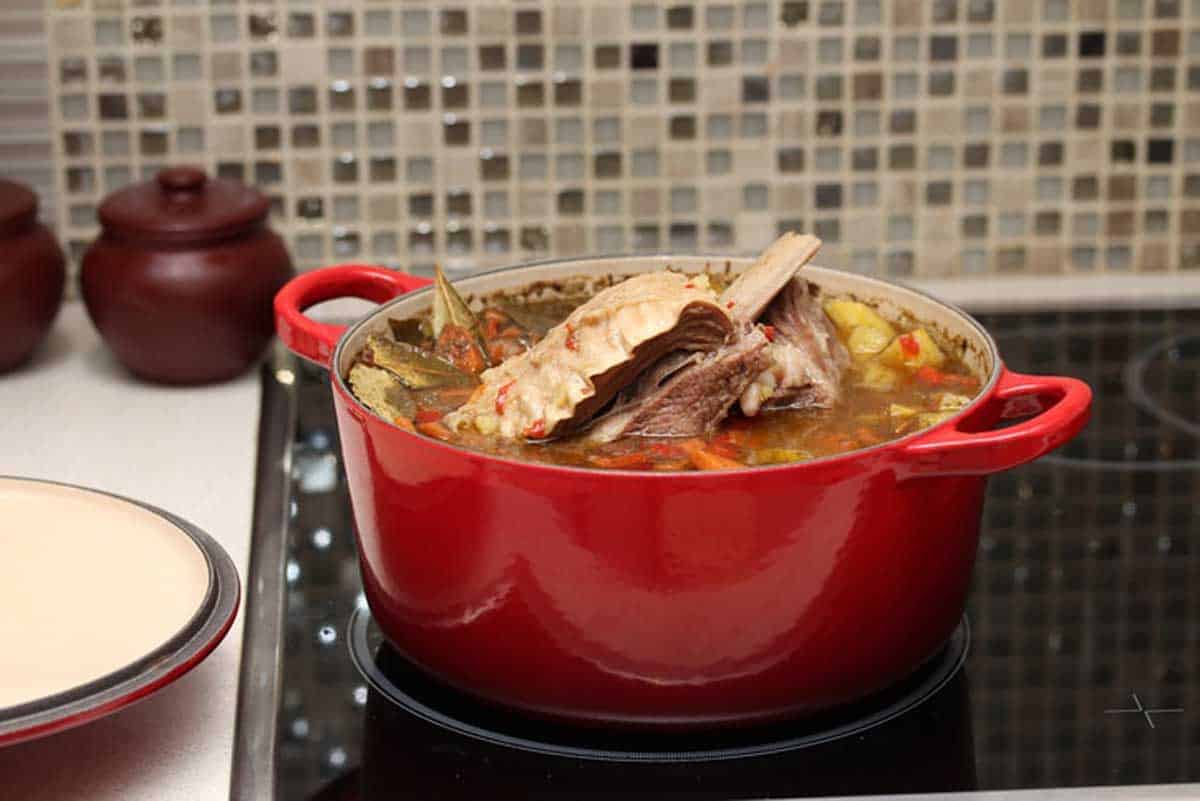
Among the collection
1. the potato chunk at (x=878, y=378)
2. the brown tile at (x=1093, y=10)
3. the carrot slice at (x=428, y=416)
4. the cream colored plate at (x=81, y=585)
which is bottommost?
the cream colored plate at (x=81, y=585)

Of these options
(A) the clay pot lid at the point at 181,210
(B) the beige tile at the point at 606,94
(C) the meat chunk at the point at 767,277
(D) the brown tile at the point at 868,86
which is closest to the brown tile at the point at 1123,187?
(D) the brown tile at the point at 868,86

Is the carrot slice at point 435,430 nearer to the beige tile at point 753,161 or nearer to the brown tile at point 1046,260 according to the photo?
the beige tile at point 753,161

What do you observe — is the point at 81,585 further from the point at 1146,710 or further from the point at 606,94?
the point at 606,94

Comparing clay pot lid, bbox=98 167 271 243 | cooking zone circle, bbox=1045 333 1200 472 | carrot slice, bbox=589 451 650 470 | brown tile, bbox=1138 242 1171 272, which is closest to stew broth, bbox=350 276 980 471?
carrot slice, bbox=589 451 650 470

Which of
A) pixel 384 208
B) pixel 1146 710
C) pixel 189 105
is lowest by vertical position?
pixel 1146 710

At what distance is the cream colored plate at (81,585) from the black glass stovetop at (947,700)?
0.09 m

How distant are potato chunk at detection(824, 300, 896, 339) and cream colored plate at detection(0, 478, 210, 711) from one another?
0.47 metres

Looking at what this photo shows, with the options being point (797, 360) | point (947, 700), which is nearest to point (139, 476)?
point (797, 360)

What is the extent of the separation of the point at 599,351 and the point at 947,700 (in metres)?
0.30

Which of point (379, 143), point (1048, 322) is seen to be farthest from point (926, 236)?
point (379, 143)

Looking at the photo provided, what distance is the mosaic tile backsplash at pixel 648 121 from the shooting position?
1702 mm

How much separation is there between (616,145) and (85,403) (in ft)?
1.84

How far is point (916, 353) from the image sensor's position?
122 cm

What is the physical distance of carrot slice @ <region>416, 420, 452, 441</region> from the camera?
110 centimetres
